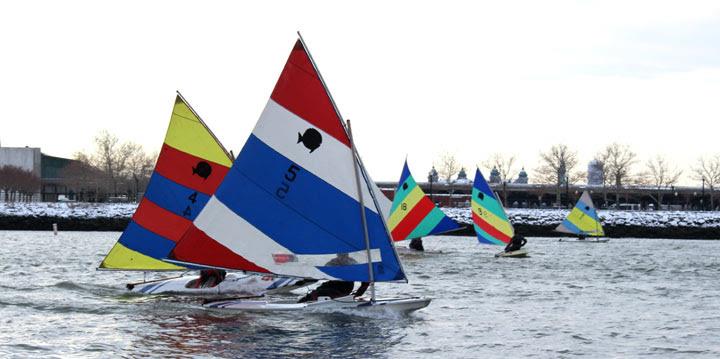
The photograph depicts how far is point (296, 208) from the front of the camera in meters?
24.8

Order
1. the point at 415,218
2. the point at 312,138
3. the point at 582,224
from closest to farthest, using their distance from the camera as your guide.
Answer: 1. the point at 312,138
2. the point at 415,218
3. the point at 582,224

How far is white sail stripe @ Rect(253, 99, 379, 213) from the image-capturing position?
2453cm

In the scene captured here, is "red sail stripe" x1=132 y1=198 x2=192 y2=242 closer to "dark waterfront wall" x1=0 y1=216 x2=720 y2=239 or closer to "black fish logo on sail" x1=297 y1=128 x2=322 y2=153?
"black fish logo on sail" x1=297 y1=128 x2=322 y2=153

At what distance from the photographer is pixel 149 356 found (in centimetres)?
2073

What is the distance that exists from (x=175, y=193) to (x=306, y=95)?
7897 mm

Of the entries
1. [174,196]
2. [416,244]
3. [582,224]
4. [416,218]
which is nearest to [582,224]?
[582,224]

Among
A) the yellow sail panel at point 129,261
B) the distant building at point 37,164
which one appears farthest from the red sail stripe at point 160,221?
the distant building at point 37,164

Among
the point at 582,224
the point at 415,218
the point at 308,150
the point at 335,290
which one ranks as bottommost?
the point at 335,290

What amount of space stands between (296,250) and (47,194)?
167528mm

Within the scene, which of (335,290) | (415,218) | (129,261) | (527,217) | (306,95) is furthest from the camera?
(527,217)

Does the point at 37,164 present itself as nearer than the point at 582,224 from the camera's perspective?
No

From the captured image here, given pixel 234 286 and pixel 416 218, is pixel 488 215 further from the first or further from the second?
pixel 234 286

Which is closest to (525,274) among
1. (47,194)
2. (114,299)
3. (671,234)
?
(114,299)

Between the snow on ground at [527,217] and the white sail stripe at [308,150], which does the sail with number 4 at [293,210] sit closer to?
the white sail stripe at [308,150]
